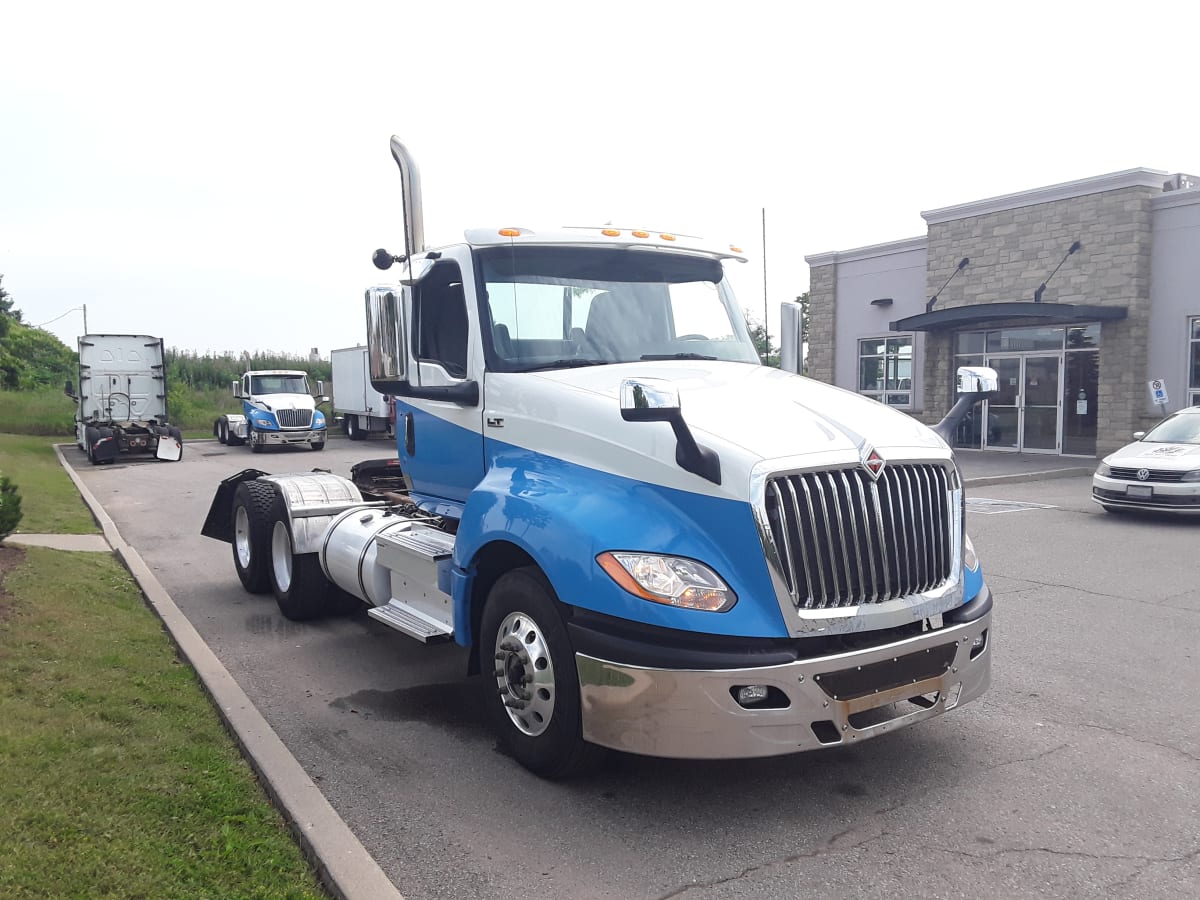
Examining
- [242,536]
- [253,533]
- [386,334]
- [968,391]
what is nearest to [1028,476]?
[968,391]

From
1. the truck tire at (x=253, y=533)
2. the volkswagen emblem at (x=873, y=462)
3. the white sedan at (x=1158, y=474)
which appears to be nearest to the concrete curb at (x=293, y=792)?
the truck tire at (x=253, y=533)

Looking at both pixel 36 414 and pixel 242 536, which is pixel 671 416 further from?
pixel 36 414

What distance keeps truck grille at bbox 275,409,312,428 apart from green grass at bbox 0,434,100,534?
579cm

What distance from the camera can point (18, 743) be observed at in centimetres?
442

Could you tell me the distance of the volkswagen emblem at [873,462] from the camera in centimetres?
410

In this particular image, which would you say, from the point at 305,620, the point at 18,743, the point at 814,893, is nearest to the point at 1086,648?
the point at 814,893

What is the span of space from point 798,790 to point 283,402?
25808mm

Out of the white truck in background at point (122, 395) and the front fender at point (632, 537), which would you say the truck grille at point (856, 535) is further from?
the white truck in background at point (122, 395)

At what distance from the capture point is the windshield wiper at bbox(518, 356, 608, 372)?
5125mm

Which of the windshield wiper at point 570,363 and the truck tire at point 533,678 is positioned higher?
the windshield wiper at point 570,363

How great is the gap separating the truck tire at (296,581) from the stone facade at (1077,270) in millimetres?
18630

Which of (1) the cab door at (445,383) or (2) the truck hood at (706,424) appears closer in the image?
(2) the truck hood at (706,424)

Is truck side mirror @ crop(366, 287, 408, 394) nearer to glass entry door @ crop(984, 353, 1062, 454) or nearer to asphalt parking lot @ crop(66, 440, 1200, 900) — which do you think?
asphalt parking lot @ crop(66, 440, 1200, 900)

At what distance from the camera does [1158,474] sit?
40.7 ft
